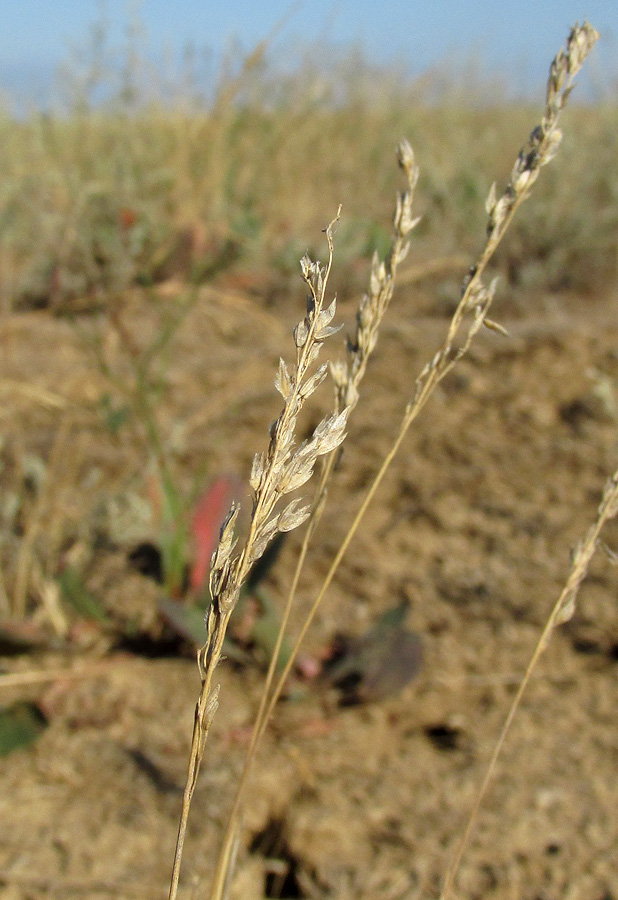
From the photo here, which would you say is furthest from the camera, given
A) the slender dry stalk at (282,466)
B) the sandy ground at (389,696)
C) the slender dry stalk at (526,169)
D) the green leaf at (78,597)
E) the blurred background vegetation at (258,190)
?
the blurred background vegetation at (258,190)

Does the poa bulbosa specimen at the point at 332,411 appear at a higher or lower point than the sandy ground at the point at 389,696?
higher

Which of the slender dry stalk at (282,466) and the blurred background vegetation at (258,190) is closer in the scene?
the slender dry stalk at (282,466)

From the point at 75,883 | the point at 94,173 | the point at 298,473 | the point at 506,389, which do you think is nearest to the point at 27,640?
the point at 75,883

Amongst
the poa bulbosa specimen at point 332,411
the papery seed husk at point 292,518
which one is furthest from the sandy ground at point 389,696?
the papery seed husk at point 292,518

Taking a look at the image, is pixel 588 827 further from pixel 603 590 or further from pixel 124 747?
pixel 124 747

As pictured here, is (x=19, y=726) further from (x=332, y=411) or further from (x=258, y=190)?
(x=258, y=190)

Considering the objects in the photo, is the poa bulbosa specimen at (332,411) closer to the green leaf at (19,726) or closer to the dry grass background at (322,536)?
the dry grass background at (322,536)

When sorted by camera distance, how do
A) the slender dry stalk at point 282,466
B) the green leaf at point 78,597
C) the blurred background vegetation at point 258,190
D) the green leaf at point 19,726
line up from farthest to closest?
the blurred background vegetation at point 258,190
the green leaf at point 78,597
the green leaf at point 19,726
the slender dry stalk at point 282,466

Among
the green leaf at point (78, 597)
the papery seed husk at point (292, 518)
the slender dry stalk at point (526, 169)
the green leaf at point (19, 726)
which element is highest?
the slender dry stalk at point (526, 169)
